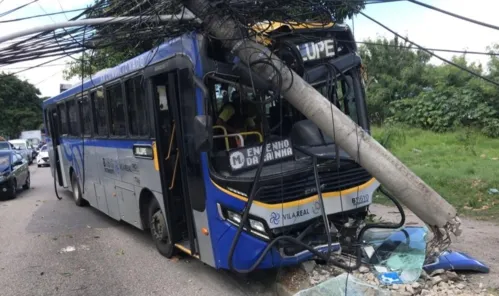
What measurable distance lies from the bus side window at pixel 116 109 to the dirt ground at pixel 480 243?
4717 millimetres

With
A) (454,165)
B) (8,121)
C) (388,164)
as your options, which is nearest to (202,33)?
(388,164)

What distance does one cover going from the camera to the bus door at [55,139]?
40.4 feet

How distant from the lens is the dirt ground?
487 centimetres

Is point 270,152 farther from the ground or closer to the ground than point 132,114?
closer to the ground

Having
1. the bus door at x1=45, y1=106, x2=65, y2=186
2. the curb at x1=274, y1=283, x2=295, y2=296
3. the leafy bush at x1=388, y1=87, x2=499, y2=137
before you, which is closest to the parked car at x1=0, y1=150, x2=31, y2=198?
the bus door at x1=45, y1=106, x2=65, y2=186

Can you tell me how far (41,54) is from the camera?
6.46 m

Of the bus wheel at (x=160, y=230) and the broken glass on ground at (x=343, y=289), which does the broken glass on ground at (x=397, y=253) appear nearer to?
the broken glass on ground at (x=343, y=289)

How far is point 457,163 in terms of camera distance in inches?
496

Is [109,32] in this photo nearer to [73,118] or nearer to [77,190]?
[73,118]

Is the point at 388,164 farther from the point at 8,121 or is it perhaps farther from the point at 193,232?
the point at 8,121

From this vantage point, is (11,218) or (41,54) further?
(11,218)

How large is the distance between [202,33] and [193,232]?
233cm

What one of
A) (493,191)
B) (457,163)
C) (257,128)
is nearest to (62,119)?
(257,128)

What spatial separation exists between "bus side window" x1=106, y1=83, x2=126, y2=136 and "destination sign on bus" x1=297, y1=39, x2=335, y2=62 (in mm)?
3190
